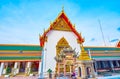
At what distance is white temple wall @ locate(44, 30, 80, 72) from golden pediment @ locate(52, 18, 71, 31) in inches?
20.4

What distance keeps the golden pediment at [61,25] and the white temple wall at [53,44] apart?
52 cm

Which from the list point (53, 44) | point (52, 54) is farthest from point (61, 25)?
point (52, 54)

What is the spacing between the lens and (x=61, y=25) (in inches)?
555

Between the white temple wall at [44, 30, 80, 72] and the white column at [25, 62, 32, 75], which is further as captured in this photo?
the white temple wall at [44, 30, 80, 72]

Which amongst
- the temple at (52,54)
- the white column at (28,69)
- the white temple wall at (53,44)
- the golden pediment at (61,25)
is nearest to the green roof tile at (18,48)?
the temple at (52,54)

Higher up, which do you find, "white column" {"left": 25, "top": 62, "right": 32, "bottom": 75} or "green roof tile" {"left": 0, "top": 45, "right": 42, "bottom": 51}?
"green roof tile" {"left": 0, "top": 45, "right": 42, "bottom": 51}

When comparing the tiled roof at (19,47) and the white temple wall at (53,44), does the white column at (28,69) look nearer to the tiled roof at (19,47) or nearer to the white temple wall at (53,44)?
the white temple wall at (53,44)

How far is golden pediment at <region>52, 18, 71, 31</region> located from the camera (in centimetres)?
1377

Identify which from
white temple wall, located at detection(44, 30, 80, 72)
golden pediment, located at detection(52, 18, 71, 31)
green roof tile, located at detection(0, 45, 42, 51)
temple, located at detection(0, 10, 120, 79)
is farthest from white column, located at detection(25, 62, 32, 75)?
golden pediment, located at detection(52, 18, 71, 31)

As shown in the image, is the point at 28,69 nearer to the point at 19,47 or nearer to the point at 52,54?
the point at 52,54

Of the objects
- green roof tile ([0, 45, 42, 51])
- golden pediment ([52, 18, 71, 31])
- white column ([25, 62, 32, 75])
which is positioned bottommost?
white column ([25, 62, 32, 75])

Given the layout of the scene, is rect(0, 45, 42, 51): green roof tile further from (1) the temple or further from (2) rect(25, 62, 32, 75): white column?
(2) rect(25, 62, 32, 75): white column

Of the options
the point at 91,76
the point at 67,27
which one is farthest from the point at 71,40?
the point at 91,76

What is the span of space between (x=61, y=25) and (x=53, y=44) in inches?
115
